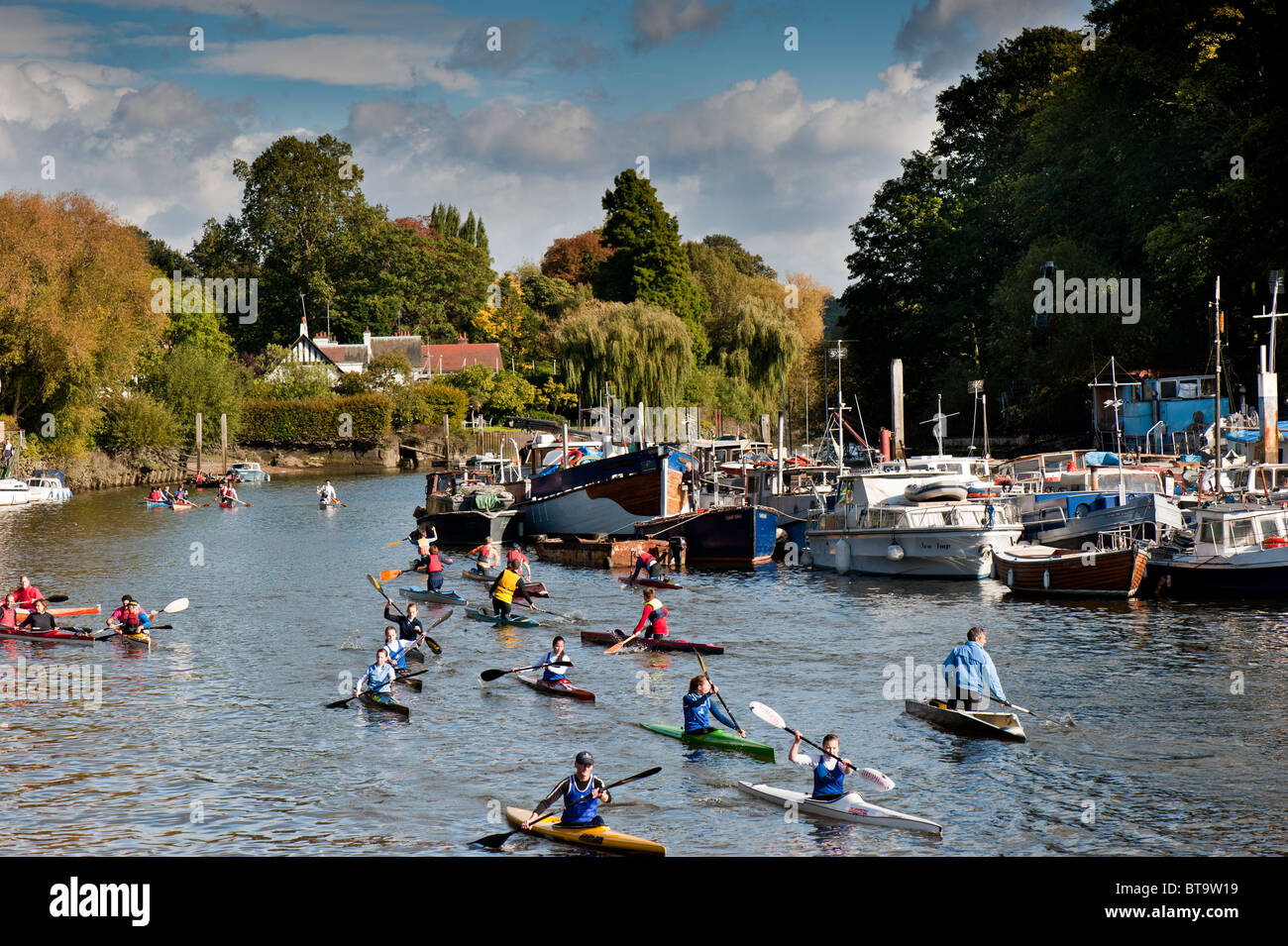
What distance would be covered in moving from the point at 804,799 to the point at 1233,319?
2092 inches

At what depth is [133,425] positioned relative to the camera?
9156 centimetres

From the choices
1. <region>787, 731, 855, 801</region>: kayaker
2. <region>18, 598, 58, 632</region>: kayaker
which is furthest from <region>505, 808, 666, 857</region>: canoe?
<region>18, 598, 58, 632</region>: kayaker

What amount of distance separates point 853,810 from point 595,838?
12.8 ft

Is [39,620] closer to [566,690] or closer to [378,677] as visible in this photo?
[378,677]

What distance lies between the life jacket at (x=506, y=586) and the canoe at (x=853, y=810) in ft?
58.3

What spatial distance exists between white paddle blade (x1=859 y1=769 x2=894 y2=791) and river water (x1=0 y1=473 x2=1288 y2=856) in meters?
0.75

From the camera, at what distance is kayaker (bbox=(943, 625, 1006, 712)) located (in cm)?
2194

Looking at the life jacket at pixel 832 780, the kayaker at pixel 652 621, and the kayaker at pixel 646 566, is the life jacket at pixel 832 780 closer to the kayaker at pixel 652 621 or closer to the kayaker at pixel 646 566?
the kayaker at pixel 652 621

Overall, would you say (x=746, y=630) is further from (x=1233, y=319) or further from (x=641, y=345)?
(x=641, y=345)

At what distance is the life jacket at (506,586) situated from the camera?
3553cm
